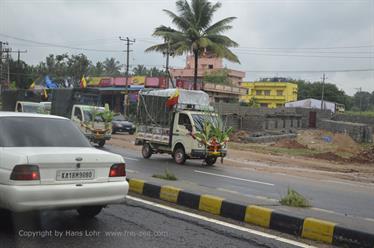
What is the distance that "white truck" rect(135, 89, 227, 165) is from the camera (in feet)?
58.1

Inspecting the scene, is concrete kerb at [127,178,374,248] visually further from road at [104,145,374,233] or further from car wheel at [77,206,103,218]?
car wheel at [77,206,103,218]

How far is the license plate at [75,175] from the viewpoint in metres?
6.19

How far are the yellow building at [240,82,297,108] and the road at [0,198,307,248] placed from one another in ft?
296

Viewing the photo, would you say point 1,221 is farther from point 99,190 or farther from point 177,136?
point 177,136

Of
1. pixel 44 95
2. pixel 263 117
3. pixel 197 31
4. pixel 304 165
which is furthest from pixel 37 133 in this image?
pixel 263 117

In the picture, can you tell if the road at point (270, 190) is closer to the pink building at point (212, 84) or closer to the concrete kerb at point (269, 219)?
the concrete kerb at point (269, 219)

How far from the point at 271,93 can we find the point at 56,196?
311 feet

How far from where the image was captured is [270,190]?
39.5ft

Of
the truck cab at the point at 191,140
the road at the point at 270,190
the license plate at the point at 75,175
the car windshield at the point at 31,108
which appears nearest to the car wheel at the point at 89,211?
the license plate at the point at 75,175

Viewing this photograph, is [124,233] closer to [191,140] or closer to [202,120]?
[191,140]

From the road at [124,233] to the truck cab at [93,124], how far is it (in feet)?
52.1

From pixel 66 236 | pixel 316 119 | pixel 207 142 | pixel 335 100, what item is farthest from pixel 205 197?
pixel 335 100

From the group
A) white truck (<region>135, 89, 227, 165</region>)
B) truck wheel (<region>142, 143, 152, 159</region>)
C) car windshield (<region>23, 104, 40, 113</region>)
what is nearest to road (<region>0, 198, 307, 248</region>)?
white truck (<region>135, 89, 227, 165</region>)

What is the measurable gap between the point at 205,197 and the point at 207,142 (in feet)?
30.9
